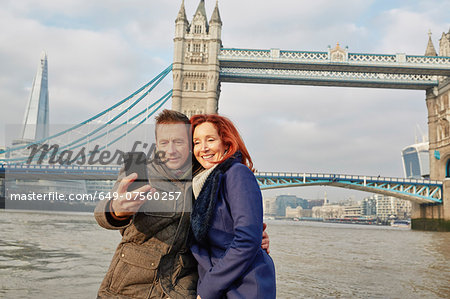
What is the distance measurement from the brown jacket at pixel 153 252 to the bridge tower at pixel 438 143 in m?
31.4

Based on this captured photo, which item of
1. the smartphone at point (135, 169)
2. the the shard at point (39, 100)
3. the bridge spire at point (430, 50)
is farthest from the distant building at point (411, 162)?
the smartphone at point (135, 169)

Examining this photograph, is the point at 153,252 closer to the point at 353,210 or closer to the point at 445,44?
the point at 445,44

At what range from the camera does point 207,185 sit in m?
1.57

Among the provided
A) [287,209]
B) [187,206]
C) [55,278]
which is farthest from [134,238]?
[287,209]

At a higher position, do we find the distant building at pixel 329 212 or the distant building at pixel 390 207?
the distant building at pixel 390 207

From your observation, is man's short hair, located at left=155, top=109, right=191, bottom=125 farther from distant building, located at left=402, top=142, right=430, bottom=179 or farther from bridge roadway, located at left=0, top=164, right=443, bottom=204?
distant building, located at left=402, top=142, right=430, bottom=179

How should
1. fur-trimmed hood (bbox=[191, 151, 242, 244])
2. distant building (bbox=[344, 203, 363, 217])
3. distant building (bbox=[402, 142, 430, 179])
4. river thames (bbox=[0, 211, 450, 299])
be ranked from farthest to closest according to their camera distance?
distant building (bbox=[402, 142, 430, 179])
distant building (bbox=[344, 203, 363, 217])
river thames (bbox=[0, 211, 450, 299])
fur-trimmed hood (bbox=[191, 151, 242, 244])

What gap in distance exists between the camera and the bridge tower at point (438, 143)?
97.0 ft

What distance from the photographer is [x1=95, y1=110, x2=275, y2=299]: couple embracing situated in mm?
1462

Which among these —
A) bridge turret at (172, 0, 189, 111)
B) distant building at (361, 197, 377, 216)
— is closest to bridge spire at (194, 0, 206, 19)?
bridge turret at (172, 0, 189, 111)

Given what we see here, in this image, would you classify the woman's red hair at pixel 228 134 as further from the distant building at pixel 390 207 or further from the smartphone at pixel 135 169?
the distant building at pixel 390 207

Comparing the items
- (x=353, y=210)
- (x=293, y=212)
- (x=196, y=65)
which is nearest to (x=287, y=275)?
(x=196, y=65)

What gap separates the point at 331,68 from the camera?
3041 centimetres

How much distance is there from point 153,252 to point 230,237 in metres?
0.31
